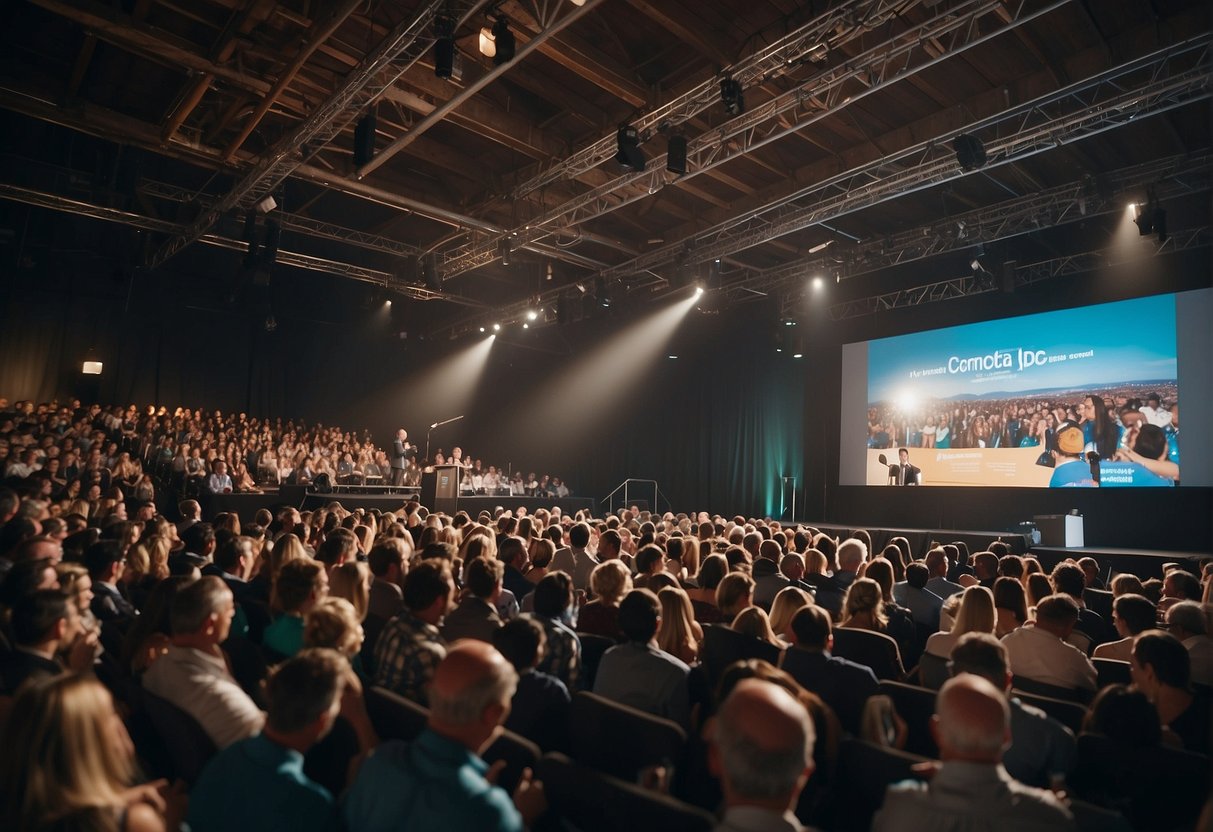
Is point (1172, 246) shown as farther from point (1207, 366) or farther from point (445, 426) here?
point (445, 426)

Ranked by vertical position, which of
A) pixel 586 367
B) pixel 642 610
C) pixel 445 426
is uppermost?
pixel 586 367

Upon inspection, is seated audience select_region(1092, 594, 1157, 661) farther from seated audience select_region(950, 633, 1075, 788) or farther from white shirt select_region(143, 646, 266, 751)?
white shirt select_region(143, 646, 266, 751)

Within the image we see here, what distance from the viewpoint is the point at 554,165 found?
9.98 m

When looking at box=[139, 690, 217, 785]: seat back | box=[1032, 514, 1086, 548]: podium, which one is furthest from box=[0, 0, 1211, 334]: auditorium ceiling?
box=[139, 690, 217, 785]: seat back

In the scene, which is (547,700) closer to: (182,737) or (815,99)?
(182,737)

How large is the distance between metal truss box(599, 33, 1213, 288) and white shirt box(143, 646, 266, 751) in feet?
28.6

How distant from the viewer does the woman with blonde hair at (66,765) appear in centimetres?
131

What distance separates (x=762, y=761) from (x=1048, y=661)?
8.25 feet

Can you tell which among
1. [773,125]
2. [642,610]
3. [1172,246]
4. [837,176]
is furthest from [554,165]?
[1172,246]

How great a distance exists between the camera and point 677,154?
841cm

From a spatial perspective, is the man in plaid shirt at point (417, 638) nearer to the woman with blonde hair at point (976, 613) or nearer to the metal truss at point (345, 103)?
the woman with blonde hair at point (976, 613)

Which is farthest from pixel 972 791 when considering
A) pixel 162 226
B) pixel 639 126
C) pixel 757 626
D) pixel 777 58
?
pixel 162 226

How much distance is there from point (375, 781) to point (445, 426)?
18.7 m

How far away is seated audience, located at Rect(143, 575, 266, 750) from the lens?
7.29ft
